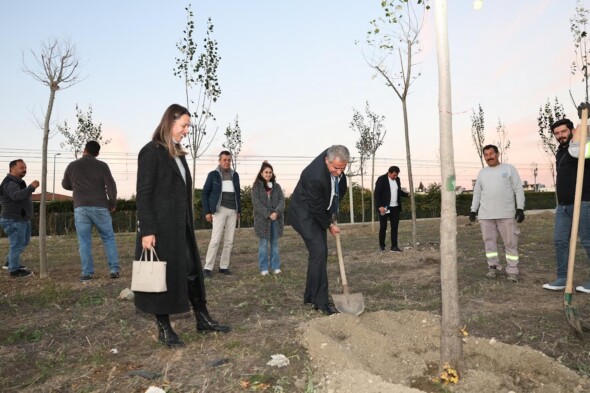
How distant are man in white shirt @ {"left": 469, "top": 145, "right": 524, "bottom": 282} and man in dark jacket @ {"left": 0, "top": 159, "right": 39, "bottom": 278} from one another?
752cm

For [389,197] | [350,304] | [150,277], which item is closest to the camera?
[150,277]

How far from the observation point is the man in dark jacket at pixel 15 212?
8203 mm

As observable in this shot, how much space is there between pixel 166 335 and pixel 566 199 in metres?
5.05

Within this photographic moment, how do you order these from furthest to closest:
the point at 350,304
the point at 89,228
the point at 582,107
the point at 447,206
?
the point at 89,228, the point at 350,304, the point at 582,107, the point at 447,206

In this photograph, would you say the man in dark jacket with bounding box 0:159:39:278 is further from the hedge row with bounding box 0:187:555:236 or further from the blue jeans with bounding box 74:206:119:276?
the hedge row with bounding box 0:187:555:236

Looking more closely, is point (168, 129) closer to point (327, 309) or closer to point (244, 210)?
point (327, 309)

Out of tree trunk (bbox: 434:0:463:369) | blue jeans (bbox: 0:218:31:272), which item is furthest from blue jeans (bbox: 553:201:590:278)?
blue jeans (bbox: 0:218:31:272)

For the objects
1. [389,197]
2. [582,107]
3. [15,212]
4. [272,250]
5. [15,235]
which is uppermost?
[582,107]

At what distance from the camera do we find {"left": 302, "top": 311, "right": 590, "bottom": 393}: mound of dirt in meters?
3.13

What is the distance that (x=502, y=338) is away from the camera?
4.19 metres

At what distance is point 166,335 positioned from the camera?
406 cm

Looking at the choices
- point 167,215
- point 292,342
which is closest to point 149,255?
point 167,215

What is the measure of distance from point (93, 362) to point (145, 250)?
1.00 meters

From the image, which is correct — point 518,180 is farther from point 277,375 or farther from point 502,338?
point 277,375
